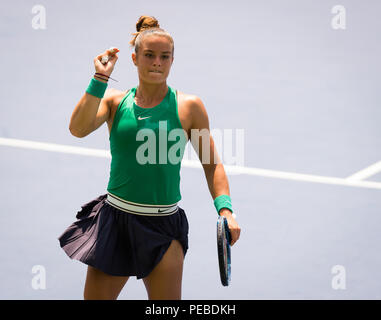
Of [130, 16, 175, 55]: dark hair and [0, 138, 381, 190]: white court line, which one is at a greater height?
[130, 16, 175, 55]: dark hair

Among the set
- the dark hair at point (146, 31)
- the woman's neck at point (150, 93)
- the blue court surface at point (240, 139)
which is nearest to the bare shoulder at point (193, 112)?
the woman's neck at point (150, 93)

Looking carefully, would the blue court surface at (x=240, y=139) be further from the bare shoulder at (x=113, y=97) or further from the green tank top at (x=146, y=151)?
the green tank top at (x=146, y=151)

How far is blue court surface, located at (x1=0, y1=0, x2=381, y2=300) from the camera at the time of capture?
17.8 feet

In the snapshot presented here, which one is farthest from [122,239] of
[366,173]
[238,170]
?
[366,173]

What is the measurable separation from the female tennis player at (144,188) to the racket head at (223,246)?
4cm

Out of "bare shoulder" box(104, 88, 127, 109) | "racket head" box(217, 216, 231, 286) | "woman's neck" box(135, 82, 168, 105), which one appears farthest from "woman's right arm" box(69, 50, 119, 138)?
"racket head" box(217, 216, 231, 286)

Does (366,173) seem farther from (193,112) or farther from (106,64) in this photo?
(106,64)

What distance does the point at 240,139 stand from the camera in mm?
7594

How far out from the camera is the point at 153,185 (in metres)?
3.34

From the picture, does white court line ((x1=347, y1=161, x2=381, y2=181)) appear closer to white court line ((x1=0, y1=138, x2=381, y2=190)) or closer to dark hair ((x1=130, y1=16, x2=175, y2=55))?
white court line ((x1=0, y1=138, x2=381, y2=190))

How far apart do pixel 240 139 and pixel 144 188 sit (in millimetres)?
4341

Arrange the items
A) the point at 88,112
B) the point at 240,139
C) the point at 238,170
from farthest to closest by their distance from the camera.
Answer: the point at 240,139
the point at 238,170
the point at 88,112

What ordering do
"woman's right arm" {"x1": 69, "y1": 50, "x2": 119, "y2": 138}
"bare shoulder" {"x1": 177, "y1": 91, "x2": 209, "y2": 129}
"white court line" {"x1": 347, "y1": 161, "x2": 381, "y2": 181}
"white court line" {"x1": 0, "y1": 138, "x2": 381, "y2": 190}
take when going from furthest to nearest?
"white court line" {"x1": 347, "y1": 161, "x2": 381, "y2": 181}
"white court line" {"x1": 0, "y1": 138, "x2": 381, "y2": 190}
"bare shoulder" {"x1": 177, "y1": 91, "x2": 209, "y2": 129}
"woman's right arm" {"x1": 69, "y1": 50, "x2": 119, "y2": 138}

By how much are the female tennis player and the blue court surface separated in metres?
1.77
